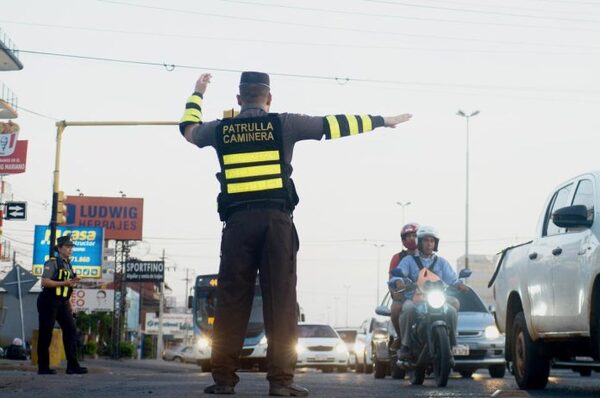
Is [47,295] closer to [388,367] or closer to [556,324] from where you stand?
[388,367]

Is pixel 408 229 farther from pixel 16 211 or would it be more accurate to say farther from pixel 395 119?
pixel 16 211

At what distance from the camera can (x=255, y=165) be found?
309 inches

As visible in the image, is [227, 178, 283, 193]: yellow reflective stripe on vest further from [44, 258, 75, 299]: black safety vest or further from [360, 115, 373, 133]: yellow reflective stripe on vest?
[44, 258, 75, 299]: black safety vest

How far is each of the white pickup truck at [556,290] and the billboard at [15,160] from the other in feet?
148

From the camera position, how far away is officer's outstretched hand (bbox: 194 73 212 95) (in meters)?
8.50

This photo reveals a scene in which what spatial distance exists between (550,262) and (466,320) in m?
8.86

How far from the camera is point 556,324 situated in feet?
31.1

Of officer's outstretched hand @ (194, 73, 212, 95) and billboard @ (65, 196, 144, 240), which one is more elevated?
billboard @ (65, 196, 144, 240)

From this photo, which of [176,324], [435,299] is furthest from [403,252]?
[176,324]

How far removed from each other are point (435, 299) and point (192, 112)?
4.94 m

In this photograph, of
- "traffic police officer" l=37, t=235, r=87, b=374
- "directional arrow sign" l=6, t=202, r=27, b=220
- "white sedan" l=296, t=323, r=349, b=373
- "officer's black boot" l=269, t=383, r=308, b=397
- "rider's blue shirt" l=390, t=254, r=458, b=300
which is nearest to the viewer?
"officer's black boot" l=269, t=383, r=308, b=397

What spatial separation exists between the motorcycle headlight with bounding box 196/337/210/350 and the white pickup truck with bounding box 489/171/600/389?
21.3m

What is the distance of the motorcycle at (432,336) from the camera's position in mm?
12000

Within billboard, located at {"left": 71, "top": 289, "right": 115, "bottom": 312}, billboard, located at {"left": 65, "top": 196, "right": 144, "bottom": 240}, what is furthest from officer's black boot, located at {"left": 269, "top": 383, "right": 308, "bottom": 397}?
billboard, located at {"left": 65, "top": 196, "right": 144, "bottom": 240}
